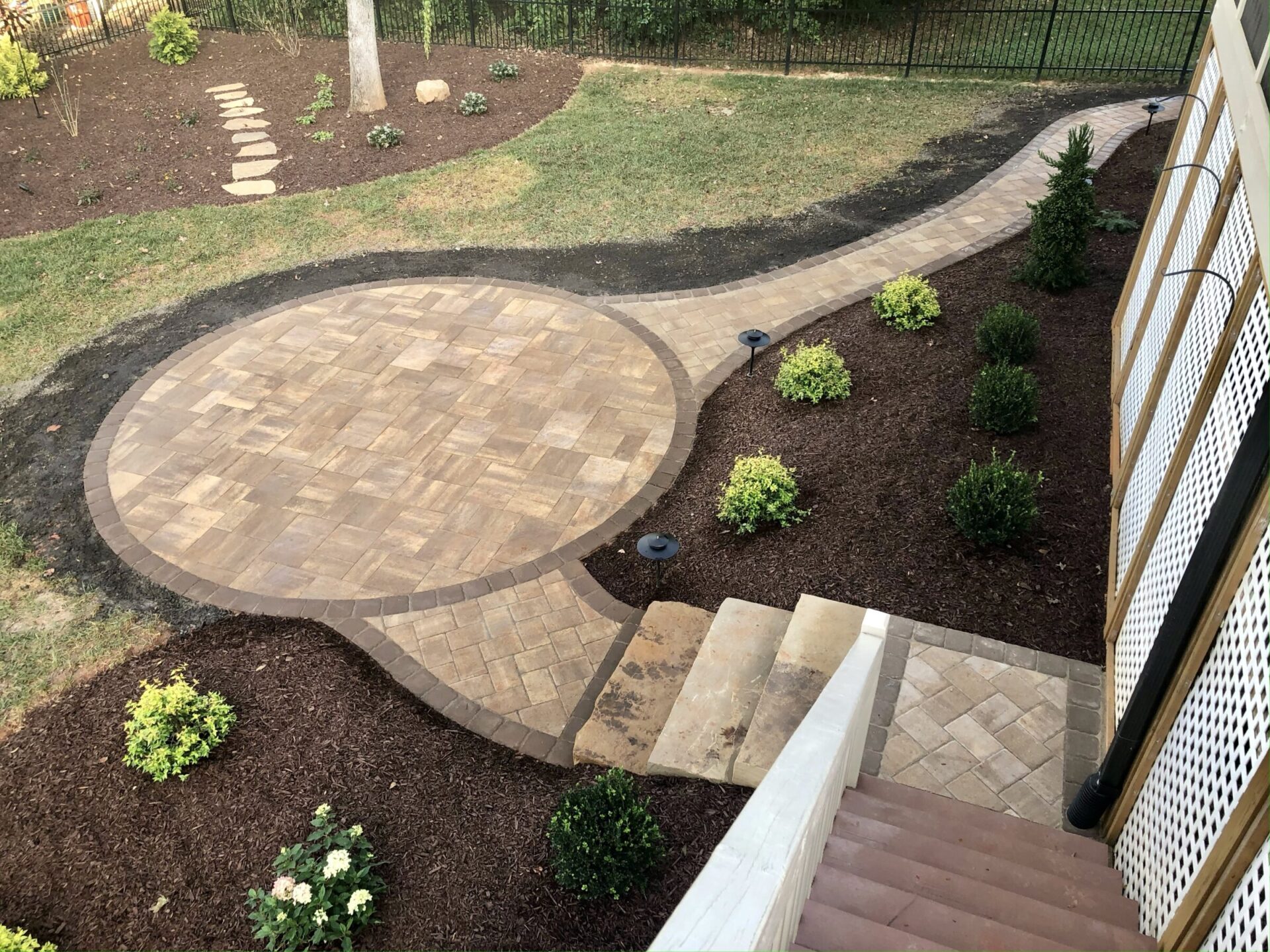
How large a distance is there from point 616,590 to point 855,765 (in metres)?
2.56

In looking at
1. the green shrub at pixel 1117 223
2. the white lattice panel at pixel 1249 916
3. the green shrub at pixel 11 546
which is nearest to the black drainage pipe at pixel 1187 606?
the white lattice panel at pixel 1249 916

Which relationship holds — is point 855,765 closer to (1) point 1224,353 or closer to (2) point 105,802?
(1) point 1224,353

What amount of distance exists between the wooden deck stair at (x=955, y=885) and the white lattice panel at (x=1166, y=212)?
4329 millimetres

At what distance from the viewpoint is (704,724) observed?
483cm

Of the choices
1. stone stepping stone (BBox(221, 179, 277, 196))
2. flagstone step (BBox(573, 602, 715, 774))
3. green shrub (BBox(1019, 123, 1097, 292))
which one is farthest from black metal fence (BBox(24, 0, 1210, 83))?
flagstone step (BBox(573, 602, 715, 774))

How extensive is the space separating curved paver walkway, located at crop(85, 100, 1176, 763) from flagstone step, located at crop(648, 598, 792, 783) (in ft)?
2.47

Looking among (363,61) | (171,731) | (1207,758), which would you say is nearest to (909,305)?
(1207,758)

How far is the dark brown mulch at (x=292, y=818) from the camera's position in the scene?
426 cm

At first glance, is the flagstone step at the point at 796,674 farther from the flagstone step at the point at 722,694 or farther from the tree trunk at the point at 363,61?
the tree trunk at the point at 363,61

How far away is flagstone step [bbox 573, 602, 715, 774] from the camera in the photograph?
16.2ft

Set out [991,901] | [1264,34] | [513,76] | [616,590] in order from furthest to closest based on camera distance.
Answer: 1. [513,76]
2. [616,590]
3. [1264,34]
4. [991,901]

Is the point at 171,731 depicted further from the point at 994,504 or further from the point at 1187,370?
the point at 1187,370

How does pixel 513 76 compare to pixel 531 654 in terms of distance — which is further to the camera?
pixel 513 76

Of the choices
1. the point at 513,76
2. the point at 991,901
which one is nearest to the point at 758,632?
the point at 991,901
